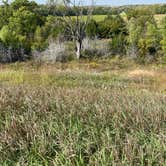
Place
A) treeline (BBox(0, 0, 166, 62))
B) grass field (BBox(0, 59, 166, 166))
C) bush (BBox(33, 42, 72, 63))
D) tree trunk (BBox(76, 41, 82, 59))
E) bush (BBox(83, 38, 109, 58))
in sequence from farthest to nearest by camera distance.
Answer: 1. bush (BBox(83, 38, 109, 58))
2. tree trunk (BBox(76, 41, 82, 59))
3. treeline (BBox(0, 0, 166, 62))
4. bush (BBox(33, 42, 72, 63))
5. grass field (BBox(0, 59, 166, 166))

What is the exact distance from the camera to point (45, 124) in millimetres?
4398

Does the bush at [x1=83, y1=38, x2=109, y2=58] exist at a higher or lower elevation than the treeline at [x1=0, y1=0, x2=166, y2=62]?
lower

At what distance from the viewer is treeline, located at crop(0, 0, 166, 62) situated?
42469mm

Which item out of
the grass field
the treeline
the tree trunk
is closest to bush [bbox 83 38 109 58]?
the treeline

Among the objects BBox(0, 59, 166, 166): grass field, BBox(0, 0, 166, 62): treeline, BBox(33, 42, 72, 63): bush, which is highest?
BBox(0, 59, 166, 166): grass field

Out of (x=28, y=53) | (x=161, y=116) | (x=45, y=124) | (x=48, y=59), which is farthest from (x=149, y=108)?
(x=28, y=53)

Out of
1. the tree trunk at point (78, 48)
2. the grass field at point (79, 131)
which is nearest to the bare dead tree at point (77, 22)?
the tree trunk at point (78, 48)

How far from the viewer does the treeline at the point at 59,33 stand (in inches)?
1672

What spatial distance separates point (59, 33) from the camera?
153ft

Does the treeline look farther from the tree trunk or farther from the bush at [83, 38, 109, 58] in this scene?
the tree trunk

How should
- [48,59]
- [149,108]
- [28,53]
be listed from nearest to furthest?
[149,108], [48,59], [28,53]

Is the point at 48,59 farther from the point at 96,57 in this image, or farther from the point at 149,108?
the point at 149,108

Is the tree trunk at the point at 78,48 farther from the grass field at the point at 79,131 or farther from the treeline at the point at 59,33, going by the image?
the grass field at the point at 79,131

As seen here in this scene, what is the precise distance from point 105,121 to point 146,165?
3.62ft
